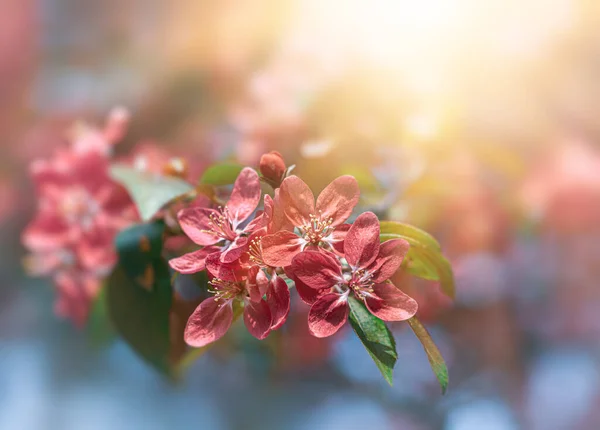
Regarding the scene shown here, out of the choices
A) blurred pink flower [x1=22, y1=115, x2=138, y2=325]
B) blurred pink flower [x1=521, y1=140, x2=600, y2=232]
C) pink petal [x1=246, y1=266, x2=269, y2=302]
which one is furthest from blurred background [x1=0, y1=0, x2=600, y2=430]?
pink petal [x1=246, y1=266, x2=269, y2=302]

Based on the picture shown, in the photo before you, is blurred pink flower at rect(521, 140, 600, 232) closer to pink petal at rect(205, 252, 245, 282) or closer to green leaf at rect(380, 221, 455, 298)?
green leaf at rect(380, 221, 455, 298)

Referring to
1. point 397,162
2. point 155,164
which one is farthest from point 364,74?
point 155,164

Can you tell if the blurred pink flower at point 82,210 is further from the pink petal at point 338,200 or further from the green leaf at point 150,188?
the pink petal at point 338,200

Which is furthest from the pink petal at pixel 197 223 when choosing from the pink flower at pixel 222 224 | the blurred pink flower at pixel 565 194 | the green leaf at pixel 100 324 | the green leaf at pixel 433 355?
the blurred pink flower at pixel 565 194

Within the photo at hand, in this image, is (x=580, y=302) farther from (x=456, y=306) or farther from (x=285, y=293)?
(x=285, y=293)

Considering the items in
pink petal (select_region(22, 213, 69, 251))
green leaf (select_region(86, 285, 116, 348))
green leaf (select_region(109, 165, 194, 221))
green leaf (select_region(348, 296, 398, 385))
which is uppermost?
green leaf (select_region(348, 296, 398, 385))

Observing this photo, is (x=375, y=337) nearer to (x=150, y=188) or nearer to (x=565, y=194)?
(x=150, y=188)
